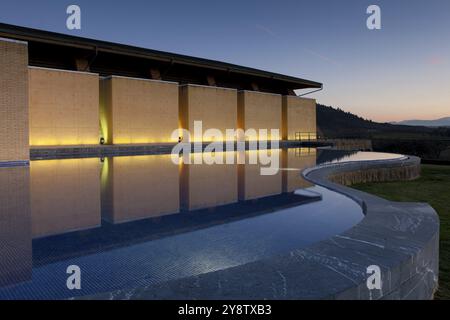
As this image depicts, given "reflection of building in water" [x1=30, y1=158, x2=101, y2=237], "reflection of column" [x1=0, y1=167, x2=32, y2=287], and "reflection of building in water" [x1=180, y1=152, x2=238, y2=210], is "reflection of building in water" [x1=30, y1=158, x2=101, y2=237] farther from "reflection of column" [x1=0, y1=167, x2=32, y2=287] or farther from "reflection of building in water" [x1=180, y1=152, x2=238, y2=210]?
"reflection of building in water" [x1=180, y1=152, x2=238, y2=210]

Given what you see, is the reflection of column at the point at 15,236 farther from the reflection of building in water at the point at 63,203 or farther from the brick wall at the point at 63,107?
the brick wall at the point at 63,107

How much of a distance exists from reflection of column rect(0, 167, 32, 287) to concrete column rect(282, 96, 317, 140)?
2386 centimetres

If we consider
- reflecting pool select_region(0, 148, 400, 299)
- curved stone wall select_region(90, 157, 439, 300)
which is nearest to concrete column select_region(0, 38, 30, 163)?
reflecting pool select_region(0, 148, 400, 299)

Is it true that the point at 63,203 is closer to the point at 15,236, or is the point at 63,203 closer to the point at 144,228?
the point at 15,236

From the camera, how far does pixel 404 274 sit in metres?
2.23

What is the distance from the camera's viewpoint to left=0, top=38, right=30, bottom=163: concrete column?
449 inches

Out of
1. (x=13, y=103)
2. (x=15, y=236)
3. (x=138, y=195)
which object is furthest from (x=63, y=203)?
(x=13, y=103)

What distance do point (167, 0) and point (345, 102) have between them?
26.5 metres

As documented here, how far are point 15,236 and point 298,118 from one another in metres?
27.2

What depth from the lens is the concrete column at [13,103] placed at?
449 inches

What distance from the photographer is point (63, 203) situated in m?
4.97
